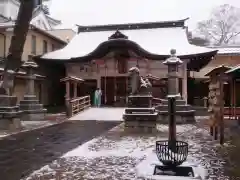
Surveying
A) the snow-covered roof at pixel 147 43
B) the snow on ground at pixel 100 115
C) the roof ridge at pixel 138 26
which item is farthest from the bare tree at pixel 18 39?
the roof ridge at pixel 138 26

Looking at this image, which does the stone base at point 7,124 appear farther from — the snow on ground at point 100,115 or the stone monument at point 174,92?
the stone monument at point 174,92

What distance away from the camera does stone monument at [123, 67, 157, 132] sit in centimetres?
1313

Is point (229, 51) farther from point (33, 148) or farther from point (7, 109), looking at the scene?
point (33, 148)

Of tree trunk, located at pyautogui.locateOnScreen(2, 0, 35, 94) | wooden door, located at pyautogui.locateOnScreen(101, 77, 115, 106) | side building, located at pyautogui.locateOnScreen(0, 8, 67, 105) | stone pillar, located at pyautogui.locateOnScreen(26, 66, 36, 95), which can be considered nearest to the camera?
tree trunk, located at pyautogui.locateOnScreen(2, 0, 35, 94)

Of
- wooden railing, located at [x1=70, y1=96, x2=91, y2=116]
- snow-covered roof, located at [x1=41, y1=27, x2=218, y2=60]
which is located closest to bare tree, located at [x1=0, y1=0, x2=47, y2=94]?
wooden railing, located at [x1=70, y1=96, x2=91, y2=116]

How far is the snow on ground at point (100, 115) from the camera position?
19.2 metres

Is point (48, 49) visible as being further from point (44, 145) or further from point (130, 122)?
point (44, 145)

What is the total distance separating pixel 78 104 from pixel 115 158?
1306 cm

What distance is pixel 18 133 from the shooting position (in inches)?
502

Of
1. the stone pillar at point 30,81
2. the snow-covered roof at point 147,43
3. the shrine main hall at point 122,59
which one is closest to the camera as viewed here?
the stone pillar at point 30,81

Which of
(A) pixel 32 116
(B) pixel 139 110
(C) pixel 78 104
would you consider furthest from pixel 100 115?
(B) pixel 139 110

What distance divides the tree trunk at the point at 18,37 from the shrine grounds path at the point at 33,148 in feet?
9.12

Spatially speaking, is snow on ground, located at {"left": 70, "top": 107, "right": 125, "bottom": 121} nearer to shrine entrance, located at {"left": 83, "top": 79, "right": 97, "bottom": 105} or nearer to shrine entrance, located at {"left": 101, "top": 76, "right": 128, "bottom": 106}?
shrine entrance, located at {"left": 101, "top": 76, "right": 128, "bottom": 106}

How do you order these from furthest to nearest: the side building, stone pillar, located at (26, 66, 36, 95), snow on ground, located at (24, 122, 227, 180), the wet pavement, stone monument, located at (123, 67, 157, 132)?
the side building → stone pillar, located at (26, 66, 36, 95) → stone monument, located at (123, 67, 157, 132) → the wet pavement → snow on ground, located at (24, 122, 227, 180)
